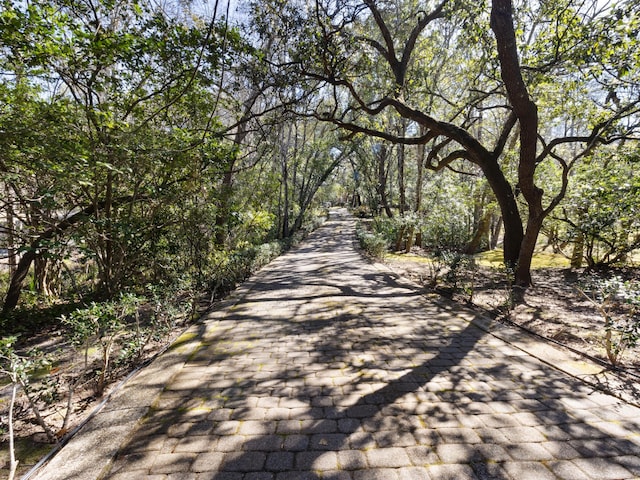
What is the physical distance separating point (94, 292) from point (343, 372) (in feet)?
18.7

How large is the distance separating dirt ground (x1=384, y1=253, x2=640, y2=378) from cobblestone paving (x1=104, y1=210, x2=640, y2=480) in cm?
93

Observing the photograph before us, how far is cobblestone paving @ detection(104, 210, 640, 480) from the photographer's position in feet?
7.05

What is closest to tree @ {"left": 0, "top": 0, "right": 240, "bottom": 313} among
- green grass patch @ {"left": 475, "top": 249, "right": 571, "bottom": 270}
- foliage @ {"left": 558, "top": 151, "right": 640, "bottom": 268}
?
foliage @ {"left": 558, "top": 151, "right": 640, "bottom": 268}

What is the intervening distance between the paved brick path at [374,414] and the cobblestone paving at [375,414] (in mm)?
12

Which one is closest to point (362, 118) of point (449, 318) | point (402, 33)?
point (402, 33)

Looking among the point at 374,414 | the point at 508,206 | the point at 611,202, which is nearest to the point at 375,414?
the point at 374,414

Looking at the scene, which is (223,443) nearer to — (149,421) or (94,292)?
(149,421)

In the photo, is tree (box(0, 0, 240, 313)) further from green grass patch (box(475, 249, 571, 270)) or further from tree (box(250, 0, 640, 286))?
green grass patch (box(475, 249, 571, 270))

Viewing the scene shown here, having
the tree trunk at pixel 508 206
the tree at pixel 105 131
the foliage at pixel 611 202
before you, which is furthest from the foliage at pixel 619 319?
the tree at pixel 105 131

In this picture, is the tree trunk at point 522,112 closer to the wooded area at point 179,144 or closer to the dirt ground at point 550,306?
the wooded area at point 179,144

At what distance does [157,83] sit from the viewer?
18.0 ft

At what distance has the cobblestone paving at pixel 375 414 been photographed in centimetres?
215

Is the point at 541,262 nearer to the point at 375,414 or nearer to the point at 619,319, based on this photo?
the point at 619,319

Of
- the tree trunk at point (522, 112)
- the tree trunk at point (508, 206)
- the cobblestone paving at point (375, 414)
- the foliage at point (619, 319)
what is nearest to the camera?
the cobblestone paving at point (375, 414)
